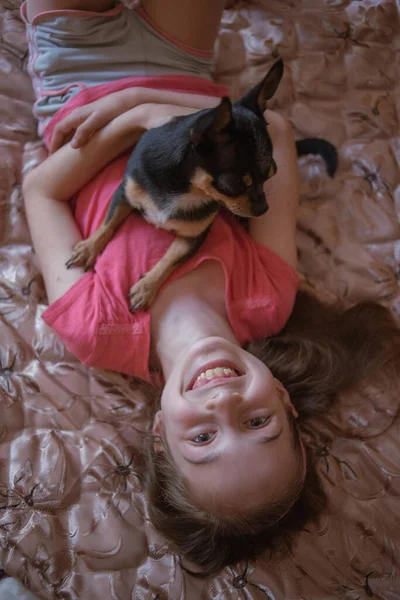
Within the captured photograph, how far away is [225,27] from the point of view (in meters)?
1.52

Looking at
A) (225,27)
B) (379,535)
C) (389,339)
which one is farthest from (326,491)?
(225,27)

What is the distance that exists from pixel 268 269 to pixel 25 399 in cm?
59

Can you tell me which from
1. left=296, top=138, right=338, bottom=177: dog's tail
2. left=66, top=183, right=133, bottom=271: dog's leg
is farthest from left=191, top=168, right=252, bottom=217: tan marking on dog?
left=296, top=138, right=338, bottom=177: dog's tail

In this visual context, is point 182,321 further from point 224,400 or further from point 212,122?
point 212,122

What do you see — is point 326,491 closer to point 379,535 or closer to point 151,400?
point 379,535

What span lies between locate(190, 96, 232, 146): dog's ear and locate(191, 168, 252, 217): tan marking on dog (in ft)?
0.24

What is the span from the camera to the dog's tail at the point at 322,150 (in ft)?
4.42

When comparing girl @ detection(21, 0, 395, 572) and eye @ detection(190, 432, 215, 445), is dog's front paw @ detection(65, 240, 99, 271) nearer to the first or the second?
girl @ detection(21, 0, 395, 572)

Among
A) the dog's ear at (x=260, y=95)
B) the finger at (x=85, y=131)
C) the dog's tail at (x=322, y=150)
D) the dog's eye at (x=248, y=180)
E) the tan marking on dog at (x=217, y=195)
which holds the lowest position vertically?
the dog's tail at (x=322, y=150)

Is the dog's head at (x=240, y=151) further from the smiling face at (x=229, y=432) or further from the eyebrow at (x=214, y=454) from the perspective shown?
the eyebrow at (x=214, y=454)

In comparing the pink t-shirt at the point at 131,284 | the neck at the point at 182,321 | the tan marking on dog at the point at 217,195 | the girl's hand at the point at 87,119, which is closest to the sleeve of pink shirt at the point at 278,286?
the pink t-shirt at the point at 131,284

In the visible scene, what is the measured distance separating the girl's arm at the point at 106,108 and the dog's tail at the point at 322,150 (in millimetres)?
284

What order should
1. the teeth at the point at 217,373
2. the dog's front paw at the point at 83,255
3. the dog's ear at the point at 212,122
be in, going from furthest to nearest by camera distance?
1. the dog's front paw at the point at 83,255
2. the teeth at the point at 217,373
3. the dog's ear at the point at 212,122

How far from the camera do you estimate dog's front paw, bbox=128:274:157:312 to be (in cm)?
107
